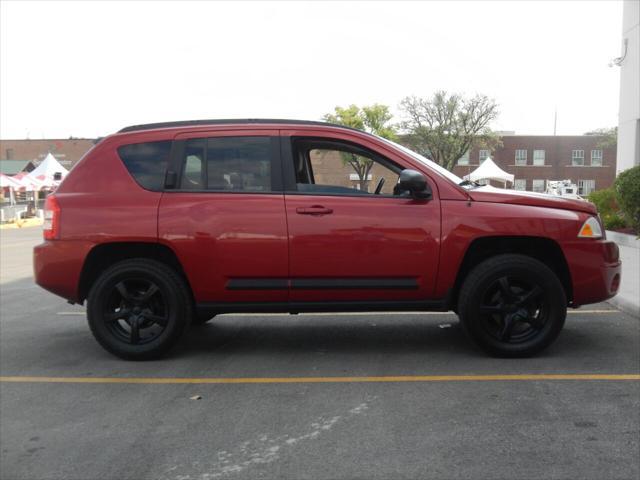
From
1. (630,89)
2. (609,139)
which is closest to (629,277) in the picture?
(630,89)

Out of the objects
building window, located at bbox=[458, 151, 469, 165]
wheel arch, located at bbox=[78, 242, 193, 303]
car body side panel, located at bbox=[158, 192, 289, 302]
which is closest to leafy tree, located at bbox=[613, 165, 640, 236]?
car body side panel, located at bbox=[158, 192, 289, 302]

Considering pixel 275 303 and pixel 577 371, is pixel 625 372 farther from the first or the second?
pixel 275 303

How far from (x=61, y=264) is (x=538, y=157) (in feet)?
207

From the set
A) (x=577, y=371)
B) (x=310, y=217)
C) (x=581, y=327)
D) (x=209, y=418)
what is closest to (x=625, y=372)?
(x=577, y=371)

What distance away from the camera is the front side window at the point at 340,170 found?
5453 mm

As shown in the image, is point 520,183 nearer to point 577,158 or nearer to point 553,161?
point 553,161

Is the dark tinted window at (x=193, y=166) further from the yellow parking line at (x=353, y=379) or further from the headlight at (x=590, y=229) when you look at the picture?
the headlight at (x=590, y=229)

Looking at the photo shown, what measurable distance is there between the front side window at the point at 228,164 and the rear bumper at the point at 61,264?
1081mm

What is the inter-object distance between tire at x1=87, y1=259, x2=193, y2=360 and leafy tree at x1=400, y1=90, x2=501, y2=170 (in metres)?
49.9

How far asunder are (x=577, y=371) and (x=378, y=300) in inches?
66.8

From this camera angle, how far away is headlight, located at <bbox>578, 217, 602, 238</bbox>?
533 centimetres

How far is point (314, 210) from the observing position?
529 centimetres

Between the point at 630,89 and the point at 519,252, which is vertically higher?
the point at 630,89

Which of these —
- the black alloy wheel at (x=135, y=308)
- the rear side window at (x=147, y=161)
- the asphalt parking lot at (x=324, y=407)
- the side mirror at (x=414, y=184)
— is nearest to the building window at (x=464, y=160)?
the asphalt parking lot at (x=324, y=407)
